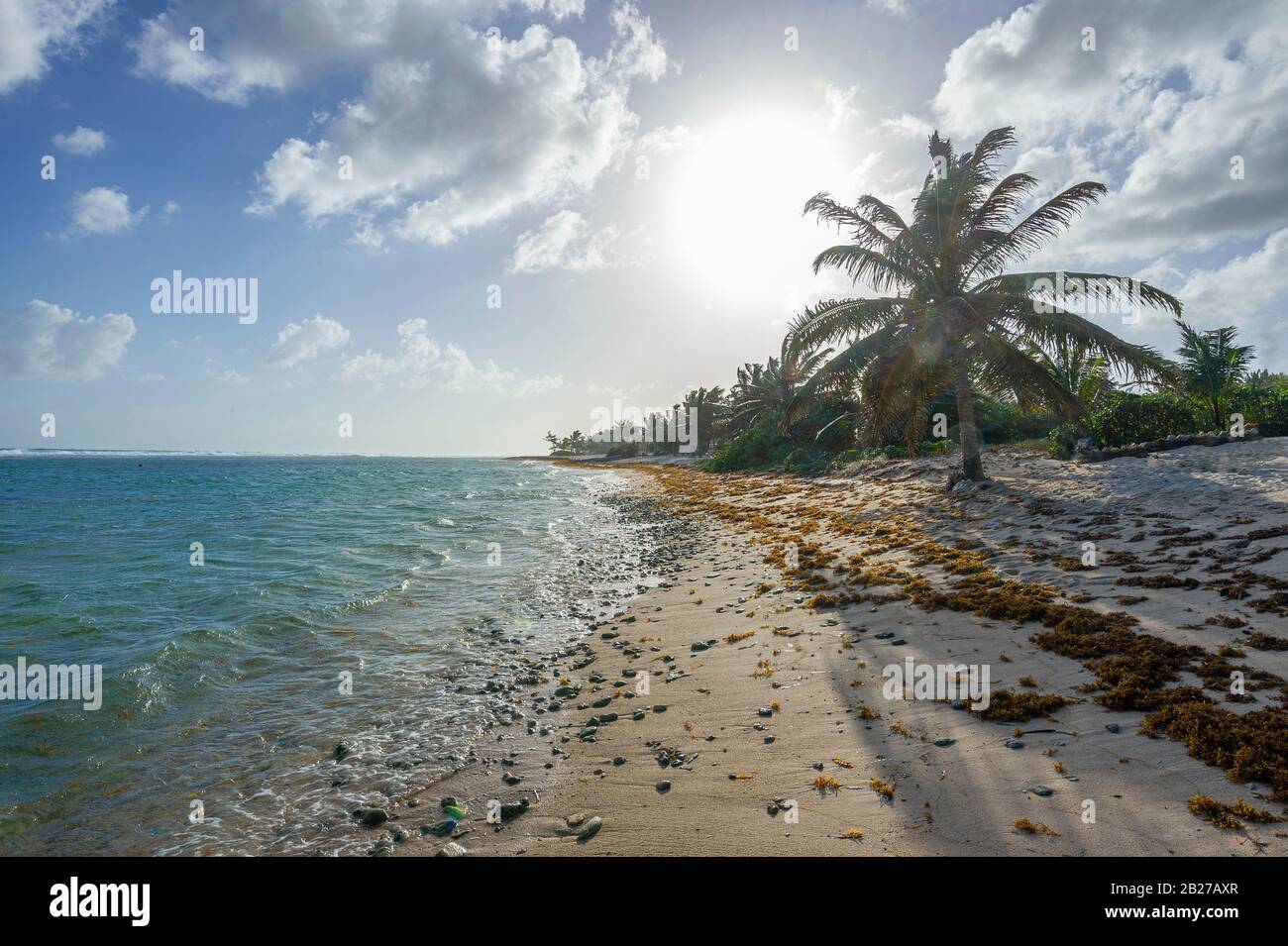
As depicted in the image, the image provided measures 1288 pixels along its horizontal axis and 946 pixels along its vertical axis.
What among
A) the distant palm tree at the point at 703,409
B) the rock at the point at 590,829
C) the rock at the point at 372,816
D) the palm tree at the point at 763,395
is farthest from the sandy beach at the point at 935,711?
the distant palm tree at the point at 703,409

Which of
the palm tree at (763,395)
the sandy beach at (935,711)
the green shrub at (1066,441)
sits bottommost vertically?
the sandy beach at (935,711)

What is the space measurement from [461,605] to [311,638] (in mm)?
3323

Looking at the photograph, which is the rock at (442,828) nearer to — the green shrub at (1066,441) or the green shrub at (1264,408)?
the green shrub at (1066,441)

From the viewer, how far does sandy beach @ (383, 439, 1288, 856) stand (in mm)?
4125

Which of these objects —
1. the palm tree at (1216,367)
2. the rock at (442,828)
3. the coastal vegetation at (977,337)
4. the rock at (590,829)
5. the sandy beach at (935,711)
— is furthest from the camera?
the palm tree at (1216,367)

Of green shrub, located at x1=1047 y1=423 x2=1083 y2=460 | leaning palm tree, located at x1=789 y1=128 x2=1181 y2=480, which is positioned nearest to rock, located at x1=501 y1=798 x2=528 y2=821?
leaning palm tree, located at x1=789 y1=128 x2=1181 y2=480

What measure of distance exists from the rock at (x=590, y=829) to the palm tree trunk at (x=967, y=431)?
58.8ft

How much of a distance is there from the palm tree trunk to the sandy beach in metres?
5.80

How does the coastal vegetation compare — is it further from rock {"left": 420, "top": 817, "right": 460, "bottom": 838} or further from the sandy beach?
rock {"left": 420, "top": 817, "right": 460, "bottom": 838}

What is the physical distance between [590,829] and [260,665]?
8.31 metres

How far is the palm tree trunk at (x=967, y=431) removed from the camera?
18.5 metres

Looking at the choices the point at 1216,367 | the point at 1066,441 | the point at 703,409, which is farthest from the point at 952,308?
the point at 703,409

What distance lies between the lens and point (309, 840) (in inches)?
203
